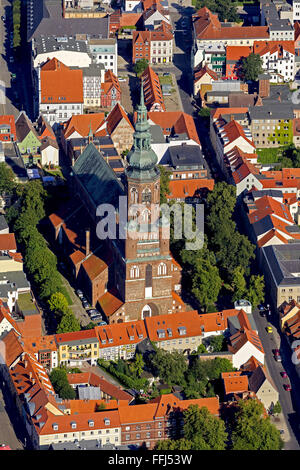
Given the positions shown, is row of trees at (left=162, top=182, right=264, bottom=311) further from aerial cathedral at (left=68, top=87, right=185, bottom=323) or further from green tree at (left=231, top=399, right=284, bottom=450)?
green tree at (left=231, top=399, right=284, bottom=450)

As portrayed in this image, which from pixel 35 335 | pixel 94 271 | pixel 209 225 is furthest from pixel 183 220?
pixel 35 335

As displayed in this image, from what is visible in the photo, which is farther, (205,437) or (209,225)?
(209,225)

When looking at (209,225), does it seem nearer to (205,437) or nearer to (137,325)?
(137,325)

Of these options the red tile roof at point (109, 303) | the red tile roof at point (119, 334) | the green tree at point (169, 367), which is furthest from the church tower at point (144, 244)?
the green tree at point (169, 367)

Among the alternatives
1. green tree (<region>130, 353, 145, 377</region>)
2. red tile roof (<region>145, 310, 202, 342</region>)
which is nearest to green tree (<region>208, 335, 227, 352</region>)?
red tile roof (<region>145, 310, 202, 342</region>)

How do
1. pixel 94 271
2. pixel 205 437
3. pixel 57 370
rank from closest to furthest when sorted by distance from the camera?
pixel 205 437 < pixel 57 370 < pixel 94 271

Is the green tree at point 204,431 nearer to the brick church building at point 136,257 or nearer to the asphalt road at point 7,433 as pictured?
the asphalt road at point 7,433
